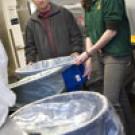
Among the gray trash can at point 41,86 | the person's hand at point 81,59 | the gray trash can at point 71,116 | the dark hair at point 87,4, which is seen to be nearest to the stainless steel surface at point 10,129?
the gray trash can at point 71,116

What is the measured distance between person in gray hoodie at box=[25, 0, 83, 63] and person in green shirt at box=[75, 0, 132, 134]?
49 centimetres

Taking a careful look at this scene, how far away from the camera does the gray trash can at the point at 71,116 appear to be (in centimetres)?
120

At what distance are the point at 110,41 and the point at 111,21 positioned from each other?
0.15 meters

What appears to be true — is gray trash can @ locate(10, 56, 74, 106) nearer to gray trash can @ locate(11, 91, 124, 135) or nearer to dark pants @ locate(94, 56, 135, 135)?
gray trash can @ locate(11, 91, 124, 135)

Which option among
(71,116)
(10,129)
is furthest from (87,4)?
(10,129)

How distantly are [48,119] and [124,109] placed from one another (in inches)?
41.5

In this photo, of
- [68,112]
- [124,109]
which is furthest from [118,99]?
[68,112]

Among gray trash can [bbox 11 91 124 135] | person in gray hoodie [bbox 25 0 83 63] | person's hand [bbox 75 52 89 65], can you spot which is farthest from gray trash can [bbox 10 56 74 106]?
person in gray hoodie [bbox 25 0 83 63]

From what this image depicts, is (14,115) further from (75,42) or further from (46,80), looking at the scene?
(75,42)

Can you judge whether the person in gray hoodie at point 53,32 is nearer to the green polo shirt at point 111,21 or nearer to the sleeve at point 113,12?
the green polo shirt at point 111,21

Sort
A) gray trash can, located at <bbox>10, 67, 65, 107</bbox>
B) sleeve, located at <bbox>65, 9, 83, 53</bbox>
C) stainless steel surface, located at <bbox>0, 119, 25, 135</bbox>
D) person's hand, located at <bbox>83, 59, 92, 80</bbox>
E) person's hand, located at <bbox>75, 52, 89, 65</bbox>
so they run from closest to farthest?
stainless steel surface, located at <bbox>0, 119, 25, 135</bbox> → gray trash can, located at <bbox>10, 67, 65, 107</bbox> → person's hand, located at <bbox>75, 52, 89, 65</bbox> → person's hand, located at <bbox>83, 59, 92, 80</bbox> → sleeve, located at <bbox>65, 9, 83, 53</bbox>

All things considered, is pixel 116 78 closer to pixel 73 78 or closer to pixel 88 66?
pixel 88 66

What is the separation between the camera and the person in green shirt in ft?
6.68

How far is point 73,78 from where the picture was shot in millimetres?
1890
